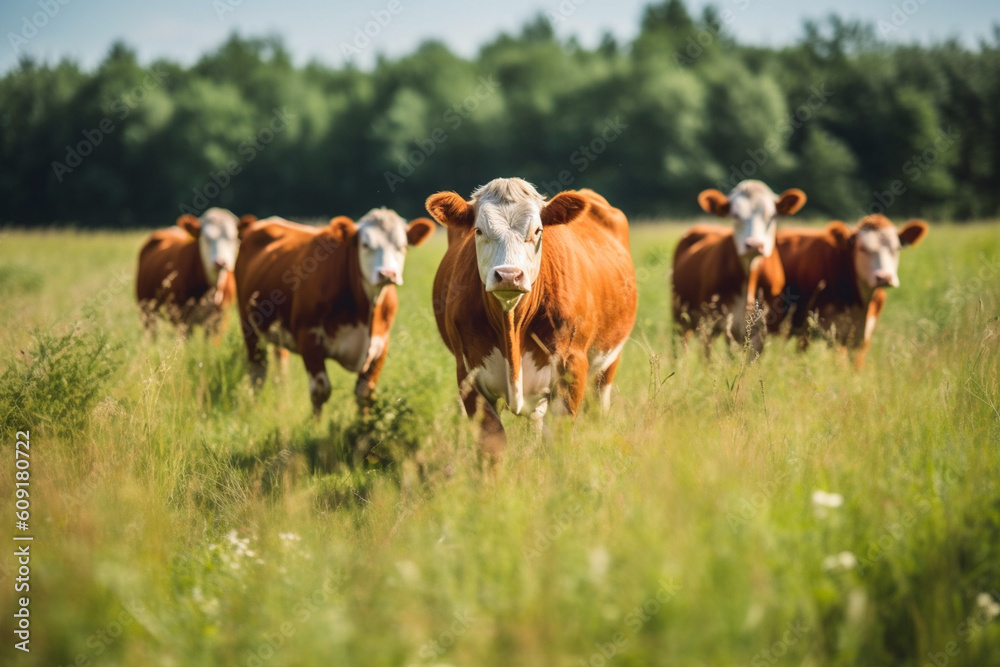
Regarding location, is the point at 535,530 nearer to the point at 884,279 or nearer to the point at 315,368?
the point at 315,368

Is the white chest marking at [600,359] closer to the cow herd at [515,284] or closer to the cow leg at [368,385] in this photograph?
the cow herd at [515,284]

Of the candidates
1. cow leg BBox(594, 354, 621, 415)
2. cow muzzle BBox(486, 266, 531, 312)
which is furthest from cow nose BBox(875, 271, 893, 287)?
cow muzzle BBox(486, 266, 531, 312)

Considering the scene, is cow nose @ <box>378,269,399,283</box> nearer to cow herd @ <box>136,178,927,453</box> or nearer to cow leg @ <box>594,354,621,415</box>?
cow herd @ <box>136,178,927,453</box>

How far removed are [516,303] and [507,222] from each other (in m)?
0.45

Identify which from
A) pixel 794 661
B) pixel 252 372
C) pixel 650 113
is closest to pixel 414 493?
pixel 794 661

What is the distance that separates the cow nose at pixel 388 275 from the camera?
6270 millimetres

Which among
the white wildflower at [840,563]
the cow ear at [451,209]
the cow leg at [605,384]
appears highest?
the cow ear at [451,209]

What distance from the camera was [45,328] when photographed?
5207 mm

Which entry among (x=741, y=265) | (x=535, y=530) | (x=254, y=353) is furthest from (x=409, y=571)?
(x=741, y=265)

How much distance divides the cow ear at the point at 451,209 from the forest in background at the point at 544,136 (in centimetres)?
4293

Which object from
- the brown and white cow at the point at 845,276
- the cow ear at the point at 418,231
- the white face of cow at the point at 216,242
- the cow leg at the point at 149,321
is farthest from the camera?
the white face of cow at the point at 216,242

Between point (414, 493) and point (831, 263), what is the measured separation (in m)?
5.95

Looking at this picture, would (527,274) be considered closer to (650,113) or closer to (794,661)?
(794,661)

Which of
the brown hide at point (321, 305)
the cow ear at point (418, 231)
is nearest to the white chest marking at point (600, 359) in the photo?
the brown hide at point (321, 305)
